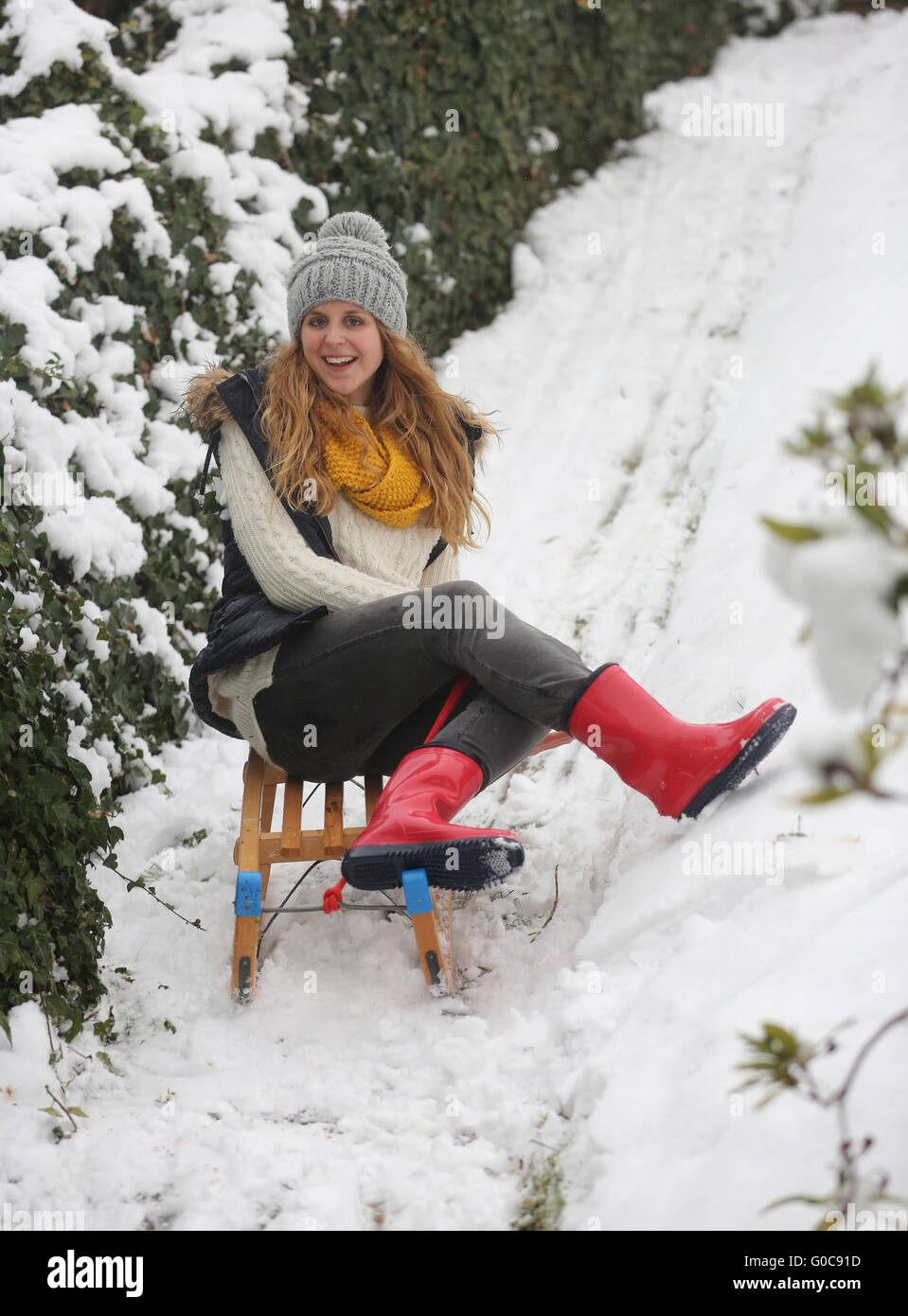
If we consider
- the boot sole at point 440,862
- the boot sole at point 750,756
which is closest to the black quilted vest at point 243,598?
the boot sole at point 440,862

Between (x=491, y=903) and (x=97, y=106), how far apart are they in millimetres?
2734

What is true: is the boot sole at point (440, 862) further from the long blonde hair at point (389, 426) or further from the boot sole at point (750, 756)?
the long blonde hair at point (389, 426)

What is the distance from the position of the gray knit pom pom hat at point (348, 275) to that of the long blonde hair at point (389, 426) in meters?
0.06

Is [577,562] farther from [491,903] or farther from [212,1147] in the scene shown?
[212,1147]

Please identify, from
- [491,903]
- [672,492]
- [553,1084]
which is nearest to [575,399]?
[672,492]

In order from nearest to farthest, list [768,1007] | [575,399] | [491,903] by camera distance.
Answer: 1. [768,1007]
2. [491,903]
3. [575,399]

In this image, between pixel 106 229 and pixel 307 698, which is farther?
pixel 106 229

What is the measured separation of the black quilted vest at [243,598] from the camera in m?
2.42

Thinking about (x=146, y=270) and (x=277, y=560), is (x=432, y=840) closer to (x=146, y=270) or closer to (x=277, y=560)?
(x=277, y=560)

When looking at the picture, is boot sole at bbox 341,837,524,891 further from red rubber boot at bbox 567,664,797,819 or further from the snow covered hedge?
the snow covered hedge

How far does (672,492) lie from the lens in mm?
4152

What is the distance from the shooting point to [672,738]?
2227 mm

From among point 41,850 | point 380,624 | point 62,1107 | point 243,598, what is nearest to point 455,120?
point 243,598

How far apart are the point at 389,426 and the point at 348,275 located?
35 cm
